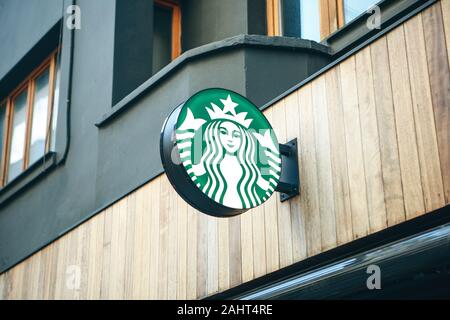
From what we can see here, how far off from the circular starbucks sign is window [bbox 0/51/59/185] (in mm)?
5553

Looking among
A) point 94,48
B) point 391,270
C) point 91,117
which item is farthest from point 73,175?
point 391,270

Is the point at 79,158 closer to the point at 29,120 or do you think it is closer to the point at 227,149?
the point at 29,120

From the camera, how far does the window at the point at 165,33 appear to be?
10695mm

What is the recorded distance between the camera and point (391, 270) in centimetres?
554

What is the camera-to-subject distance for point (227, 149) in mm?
6125

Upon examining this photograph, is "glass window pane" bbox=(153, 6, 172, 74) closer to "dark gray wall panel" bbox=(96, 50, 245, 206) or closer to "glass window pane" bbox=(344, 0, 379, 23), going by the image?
"dark gray wall panel" bbox=(96, 50, 245, 206)

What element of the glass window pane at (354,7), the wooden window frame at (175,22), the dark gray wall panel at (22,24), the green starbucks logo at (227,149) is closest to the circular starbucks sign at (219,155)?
the green starbucks logo at (227,149)

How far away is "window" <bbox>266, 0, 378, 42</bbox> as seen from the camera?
8.56 metres

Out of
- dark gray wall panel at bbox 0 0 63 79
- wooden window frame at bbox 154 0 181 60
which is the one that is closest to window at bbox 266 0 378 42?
wooden window frame at bbox 154 0 181 60

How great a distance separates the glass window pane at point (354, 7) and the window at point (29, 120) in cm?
459

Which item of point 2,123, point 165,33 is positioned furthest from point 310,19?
point 2,123

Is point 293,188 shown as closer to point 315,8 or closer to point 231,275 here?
point 231,275

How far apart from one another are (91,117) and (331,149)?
4.33 m

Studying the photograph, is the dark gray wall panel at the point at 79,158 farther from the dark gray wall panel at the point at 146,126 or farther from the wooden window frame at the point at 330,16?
the wooden window frame at the point at 330,16
